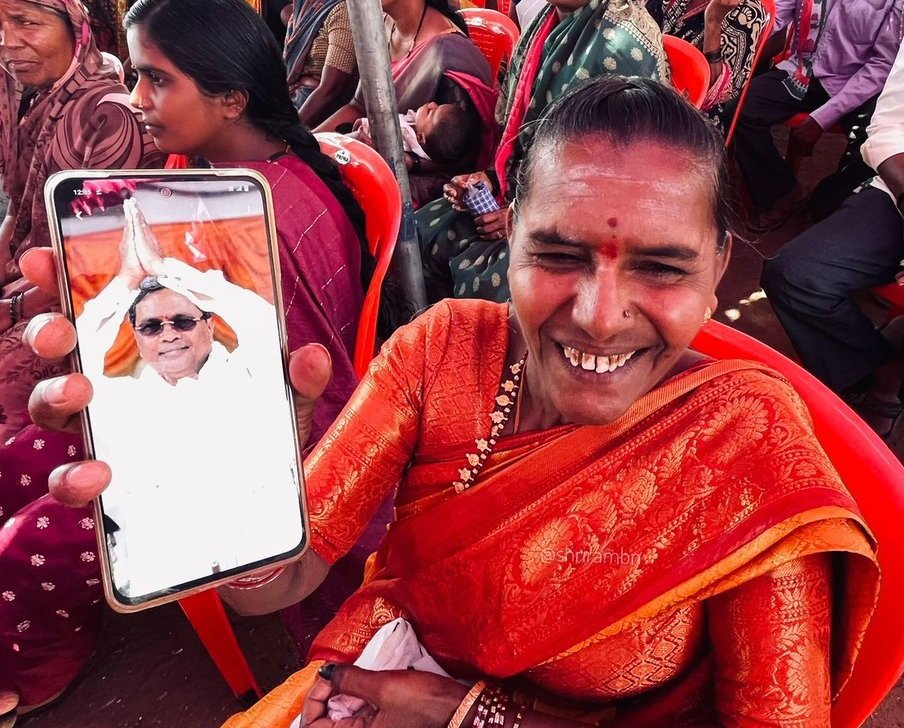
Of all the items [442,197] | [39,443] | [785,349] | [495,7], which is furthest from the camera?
[495,7]

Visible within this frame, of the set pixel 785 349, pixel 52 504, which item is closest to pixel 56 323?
pixel 52 504

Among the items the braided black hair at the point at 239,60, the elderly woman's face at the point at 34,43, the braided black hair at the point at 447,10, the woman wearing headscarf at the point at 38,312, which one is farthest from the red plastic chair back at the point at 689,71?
the elderly woman's face at the point at 34,43

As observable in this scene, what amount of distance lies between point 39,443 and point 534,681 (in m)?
1.15

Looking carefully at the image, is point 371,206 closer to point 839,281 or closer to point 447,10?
point 447,10

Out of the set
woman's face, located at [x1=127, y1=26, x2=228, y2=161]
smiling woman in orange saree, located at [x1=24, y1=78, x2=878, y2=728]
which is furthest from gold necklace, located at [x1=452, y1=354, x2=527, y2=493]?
woman's face, located at [x1=127, y1=26, x2=228, y2=161]

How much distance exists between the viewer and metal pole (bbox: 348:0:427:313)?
1256 millimetres

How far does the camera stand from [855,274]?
2.19 meters

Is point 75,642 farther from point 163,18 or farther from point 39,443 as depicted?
point 163,18

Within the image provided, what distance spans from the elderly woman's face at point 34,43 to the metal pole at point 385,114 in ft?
2.93

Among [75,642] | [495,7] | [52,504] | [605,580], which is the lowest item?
[75,642]

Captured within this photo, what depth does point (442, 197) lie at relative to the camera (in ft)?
7.97

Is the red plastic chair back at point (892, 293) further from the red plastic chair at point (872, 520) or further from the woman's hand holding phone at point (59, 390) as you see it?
the woman's hand holding phone at point (59, 390)

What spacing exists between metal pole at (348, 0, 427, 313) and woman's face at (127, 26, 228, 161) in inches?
14.4

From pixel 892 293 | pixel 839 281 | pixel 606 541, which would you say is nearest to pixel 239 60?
pixel 606 541
